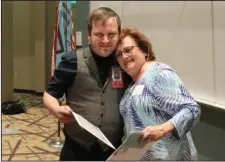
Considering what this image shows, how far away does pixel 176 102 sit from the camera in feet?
3.92

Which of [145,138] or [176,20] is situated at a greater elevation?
[176,20]

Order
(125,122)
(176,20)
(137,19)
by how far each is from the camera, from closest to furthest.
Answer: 1. (125,122)
2. (176,20)
3. (137,19)

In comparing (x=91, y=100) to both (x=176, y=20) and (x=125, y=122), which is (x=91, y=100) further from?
(x=176, y=20)

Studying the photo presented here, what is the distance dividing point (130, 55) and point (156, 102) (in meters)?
0.22

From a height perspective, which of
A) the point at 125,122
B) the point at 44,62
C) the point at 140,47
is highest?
the point at 140,47

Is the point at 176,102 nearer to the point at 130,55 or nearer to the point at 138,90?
the point at 138,90

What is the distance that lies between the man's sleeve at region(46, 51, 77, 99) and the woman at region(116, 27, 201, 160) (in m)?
0.21

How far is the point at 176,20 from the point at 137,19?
1.40 ft

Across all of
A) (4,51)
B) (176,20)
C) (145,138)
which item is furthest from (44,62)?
(145,138)

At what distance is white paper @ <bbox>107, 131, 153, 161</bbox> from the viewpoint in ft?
3.27

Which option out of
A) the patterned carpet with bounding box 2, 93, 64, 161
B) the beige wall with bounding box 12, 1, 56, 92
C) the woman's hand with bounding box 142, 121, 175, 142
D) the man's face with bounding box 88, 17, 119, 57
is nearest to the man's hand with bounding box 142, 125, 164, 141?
the woman's hand with bounding box 142, 121, 175, 142

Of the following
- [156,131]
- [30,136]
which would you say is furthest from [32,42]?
[156,131]

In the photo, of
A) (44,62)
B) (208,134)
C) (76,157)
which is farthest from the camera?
(44,62)

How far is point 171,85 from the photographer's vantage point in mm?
1219
